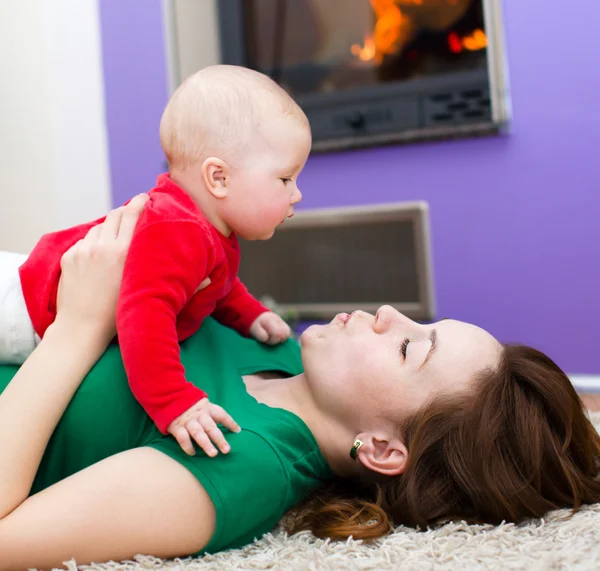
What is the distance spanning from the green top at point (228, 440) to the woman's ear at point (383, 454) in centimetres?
7

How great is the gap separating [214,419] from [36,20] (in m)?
2.73

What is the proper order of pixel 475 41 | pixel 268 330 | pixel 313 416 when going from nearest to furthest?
1. pixel 313 416
2. pixel 268 330
3. pixel 475 41

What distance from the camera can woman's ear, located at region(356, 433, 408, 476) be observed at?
3.25 feet

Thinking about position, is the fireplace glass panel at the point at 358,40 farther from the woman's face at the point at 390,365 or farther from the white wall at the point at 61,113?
the woman's face at the point at 390,365

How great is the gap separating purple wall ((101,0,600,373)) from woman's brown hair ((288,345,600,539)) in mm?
1451

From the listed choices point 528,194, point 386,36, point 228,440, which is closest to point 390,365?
point 228,440

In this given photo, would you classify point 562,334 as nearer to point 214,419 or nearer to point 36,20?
point 214,419

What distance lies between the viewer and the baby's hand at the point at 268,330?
4.19 feet

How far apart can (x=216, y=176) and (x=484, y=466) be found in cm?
55

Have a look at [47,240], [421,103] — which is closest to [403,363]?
[47,240]

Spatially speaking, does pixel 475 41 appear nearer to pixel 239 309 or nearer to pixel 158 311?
pixel 239 309

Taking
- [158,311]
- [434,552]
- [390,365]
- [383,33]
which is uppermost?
[383,33]

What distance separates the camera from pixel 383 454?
39.8 inches

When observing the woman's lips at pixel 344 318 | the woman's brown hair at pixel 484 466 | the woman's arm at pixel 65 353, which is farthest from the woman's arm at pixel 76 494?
the woman's lips at pixel 344 318
